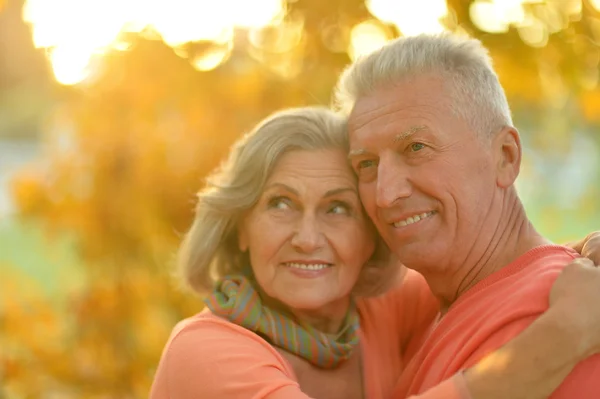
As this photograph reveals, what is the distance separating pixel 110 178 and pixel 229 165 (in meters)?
1.33

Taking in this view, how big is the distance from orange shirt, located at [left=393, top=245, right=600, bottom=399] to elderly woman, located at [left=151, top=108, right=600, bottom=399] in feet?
1.25

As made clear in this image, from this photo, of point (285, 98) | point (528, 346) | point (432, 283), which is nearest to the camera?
point (528, 346)

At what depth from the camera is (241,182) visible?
10.2 feet

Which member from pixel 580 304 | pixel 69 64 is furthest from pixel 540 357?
pixel 69 64

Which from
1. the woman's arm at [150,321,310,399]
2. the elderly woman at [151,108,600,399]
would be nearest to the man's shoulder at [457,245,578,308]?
the elderly woman at [151,108,600,399]

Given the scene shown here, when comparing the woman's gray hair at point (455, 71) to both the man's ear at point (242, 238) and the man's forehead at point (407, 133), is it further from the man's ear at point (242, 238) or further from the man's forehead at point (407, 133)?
the man's ear at point (242, 238)

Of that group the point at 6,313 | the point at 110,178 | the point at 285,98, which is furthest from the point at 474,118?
the point at 6,313

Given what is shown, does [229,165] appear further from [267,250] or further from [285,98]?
[285,98]

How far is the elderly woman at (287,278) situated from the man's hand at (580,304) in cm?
85

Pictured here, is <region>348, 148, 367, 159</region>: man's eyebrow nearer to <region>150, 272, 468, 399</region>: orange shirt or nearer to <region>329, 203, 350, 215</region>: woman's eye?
<region>329, 203, 350, 215</region>: woman's eye

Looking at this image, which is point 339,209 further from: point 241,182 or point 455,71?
point 455,71

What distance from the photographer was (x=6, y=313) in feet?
15.1

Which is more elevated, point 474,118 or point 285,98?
point 285,98

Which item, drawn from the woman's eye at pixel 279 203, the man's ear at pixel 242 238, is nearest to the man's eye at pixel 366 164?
the woman's eye at pixel 279 203
